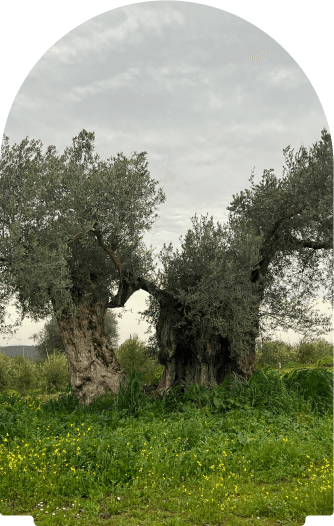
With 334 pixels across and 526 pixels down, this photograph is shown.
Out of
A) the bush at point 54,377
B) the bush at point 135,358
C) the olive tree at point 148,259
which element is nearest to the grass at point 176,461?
the olive tree at point 148,259

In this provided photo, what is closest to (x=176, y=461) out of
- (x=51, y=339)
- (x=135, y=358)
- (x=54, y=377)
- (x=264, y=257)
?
(x=264, y=257)

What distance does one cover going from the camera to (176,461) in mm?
6789

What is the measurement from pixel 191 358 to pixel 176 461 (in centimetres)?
568

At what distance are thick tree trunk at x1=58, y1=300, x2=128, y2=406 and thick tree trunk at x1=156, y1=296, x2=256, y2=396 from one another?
1.65 m

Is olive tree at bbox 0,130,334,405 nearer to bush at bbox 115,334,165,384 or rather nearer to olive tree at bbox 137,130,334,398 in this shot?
olive tree at bbox 137,130,334,398

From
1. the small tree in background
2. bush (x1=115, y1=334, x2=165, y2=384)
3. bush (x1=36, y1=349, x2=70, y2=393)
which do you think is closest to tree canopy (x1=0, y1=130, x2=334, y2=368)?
bush (x1=115, y1=334, x2=165, y2=384)

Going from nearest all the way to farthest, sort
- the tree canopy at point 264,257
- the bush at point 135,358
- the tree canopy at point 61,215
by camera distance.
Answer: the tree canopy at point 61,215 < the tree canopy at point 264,257 < the bush at point 135,358

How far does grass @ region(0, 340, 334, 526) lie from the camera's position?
17.5 feet

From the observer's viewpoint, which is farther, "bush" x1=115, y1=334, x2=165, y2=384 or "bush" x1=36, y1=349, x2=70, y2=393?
"bush" x1=36, y1=349, x2=70, y2=393

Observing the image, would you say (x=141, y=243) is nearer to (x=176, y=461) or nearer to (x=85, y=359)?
(x=85, y=359)

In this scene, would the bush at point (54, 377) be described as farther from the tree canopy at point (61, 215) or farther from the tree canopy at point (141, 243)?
the tree canopy at point (61, 215)

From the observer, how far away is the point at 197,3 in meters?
6.37

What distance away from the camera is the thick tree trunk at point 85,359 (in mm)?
11586

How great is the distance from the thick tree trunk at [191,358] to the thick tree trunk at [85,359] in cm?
165
